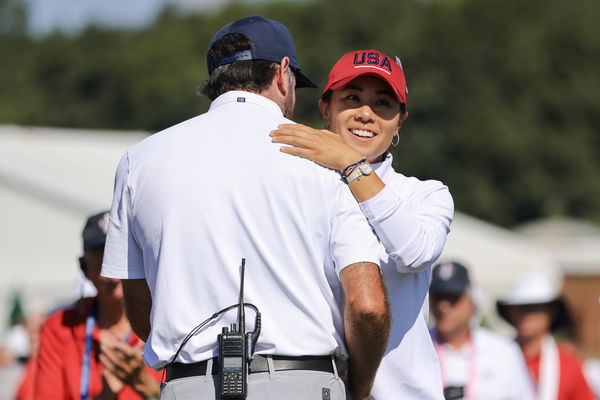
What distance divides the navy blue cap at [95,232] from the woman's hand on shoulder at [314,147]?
2.09m

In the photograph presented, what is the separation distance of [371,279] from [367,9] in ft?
244

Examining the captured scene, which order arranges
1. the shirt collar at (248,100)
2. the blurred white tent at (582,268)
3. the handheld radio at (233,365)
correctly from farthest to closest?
the blurred white tent at (582,268)
the shirt collar at (248,100)
the handheld radio at (233,365)

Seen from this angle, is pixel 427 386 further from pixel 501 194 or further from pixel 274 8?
pixel 274 8

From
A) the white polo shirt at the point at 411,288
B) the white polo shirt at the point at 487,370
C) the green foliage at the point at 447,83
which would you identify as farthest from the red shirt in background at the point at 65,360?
the green foliage at the point at 447,83

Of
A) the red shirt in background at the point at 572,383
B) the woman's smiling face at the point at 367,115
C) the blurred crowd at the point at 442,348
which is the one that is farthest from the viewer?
the red shirt in background at the point at 572,383

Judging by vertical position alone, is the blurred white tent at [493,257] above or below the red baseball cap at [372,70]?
above

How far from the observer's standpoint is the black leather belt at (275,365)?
4094mm

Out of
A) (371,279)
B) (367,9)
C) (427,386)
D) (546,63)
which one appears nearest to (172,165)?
(371,279)

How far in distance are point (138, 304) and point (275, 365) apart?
732 mm

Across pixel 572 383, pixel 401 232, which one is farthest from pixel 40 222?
pixel 401 232

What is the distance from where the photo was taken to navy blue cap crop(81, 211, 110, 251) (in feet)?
20.2

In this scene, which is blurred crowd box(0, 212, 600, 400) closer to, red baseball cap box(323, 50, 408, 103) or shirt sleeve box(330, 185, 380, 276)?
red baseball cap box(323, 50, 408, 103)

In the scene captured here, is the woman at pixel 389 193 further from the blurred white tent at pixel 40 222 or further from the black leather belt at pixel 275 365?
the blurred white tent at pixel 40 222

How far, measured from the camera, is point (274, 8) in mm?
83500
